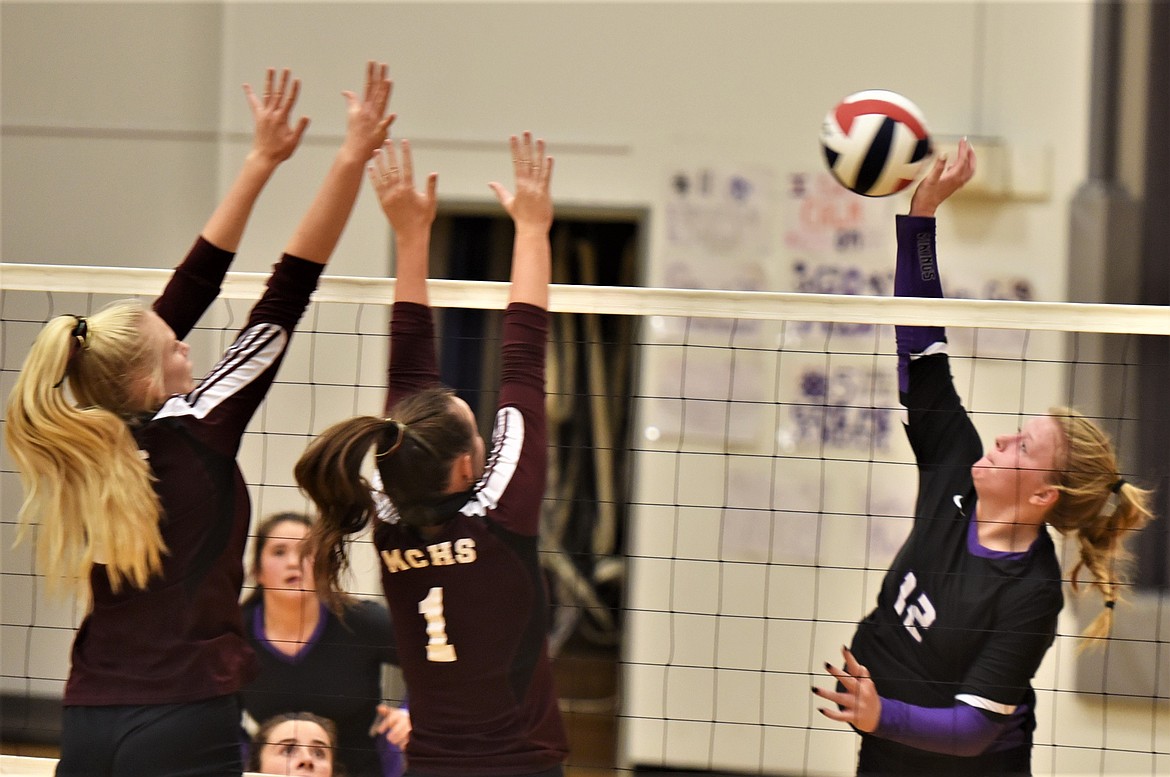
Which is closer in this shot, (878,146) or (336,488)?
(336,488)

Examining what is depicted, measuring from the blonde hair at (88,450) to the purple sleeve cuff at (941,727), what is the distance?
4.62 feet

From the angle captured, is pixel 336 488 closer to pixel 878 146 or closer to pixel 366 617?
pixel 366 617

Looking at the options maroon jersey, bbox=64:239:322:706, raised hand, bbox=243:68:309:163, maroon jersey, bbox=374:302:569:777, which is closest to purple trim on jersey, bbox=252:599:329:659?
maroon jersey, bbox=64:239:322:706

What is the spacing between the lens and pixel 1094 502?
7.80 feet

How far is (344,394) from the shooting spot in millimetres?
4695

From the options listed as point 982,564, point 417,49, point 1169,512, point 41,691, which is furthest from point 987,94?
point 41,691

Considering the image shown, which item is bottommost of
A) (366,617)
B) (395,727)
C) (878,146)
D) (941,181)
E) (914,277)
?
(395,727)

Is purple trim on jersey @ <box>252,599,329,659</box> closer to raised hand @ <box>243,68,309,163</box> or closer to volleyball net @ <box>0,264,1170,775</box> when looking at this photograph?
volleyball net @ <box>0,264,1170,775</box>

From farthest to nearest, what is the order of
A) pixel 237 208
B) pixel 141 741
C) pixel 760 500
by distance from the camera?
pixel 760 500 < pixel 237 208 < pixel 141 741

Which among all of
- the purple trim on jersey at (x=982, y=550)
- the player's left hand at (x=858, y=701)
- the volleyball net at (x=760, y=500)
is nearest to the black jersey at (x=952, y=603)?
the purple trim on jersey at (x=982, y=550)

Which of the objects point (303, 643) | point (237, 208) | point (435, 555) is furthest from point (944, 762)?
point (237, 208)

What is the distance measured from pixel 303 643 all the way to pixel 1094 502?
196 cm

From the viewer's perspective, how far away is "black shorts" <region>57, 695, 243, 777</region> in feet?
6.45

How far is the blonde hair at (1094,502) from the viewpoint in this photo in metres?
2.36
